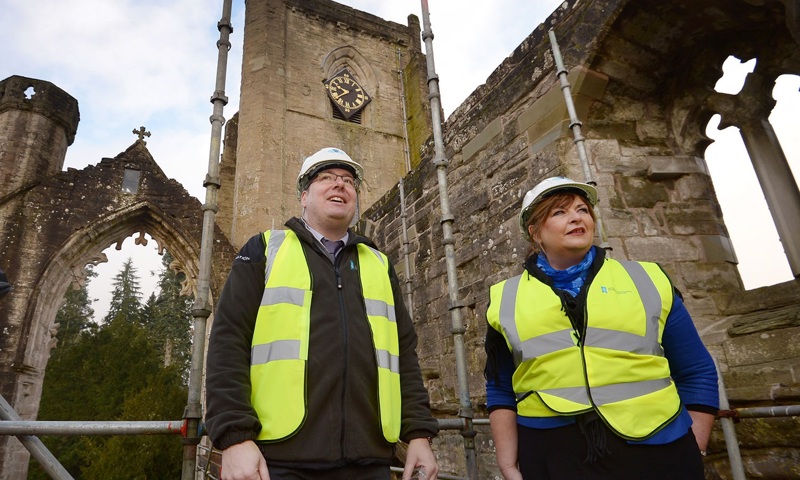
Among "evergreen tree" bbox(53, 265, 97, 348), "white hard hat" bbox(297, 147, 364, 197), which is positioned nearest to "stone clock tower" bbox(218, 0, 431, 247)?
"white hard hat" bbox(297, 147, 364, 197)

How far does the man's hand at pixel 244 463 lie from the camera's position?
1338 millimetres

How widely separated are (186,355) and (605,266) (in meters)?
30.0

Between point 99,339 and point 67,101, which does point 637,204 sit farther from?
point 99,339

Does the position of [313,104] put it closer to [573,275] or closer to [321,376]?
[573,275]

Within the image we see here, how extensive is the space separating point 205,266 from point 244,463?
1090 mm

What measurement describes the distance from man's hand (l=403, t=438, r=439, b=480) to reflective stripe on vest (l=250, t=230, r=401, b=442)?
0.29 feet

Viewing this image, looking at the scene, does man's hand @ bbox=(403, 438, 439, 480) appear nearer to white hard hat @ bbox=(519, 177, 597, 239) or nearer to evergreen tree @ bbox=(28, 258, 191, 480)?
white hard hat @ bbox=(519, 177, 597, 239)

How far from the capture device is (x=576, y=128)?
3.51 m

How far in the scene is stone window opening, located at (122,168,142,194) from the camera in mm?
12872

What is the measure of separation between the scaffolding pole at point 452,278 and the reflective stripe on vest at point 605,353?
24.5 inches

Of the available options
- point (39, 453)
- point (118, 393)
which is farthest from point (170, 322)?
point (39, 453)

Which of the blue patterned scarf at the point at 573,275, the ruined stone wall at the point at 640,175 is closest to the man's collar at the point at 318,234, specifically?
the blue patterned scarf at the point at 573,275

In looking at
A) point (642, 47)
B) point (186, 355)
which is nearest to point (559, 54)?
point (642, 47)

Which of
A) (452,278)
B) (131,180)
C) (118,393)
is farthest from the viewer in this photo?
(118,393)
